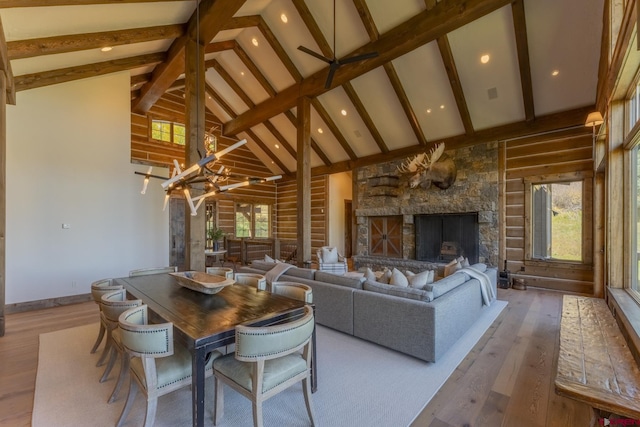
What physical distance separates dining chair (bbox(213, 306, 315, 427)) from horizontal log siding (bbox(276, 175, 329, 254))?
26.1ft

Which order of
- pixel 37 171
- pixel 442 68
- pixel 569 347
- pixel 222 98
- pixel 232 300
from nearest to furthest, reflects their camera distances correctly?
1. pixel 569 347
2. pixel 232 300
3. pixel 37 171
4. pixel 442 68
5. pixel 222 98

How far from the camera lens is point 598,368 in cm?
174

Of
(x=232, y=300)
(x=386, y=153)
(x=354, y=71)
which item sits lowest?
(x=232, y=300)

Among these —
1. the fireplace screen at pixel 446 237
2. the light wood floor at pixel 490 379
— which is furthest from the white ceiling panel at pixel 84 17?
the fireplace screen at pixel 446 237

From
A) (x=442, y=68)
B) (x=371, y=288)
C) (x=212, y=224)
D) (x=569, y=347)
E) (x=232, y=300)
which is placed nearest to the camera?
(x=569, y=347)

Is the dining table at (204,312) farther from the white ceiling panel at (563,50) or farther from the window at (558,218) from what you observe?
the window at (558,218)

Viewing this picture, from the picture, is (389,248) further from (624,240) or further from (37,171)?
(37,171)

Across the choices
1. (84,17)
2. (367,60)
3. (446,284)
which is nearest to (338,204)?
(367,60)

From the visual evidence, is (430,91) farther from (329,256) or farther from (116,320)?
(116,320)

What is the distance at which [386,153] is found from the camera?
861cm

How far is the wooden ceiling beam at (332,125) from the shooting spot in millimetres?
7912

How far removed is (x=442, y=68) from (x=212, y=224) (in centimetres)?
858

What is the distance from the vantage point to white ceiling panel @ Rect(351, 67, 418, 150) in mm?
6613

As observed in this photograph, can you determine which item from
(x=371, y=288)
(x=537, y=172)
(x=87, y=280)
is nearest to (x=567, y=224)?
(x=537, y=172)
